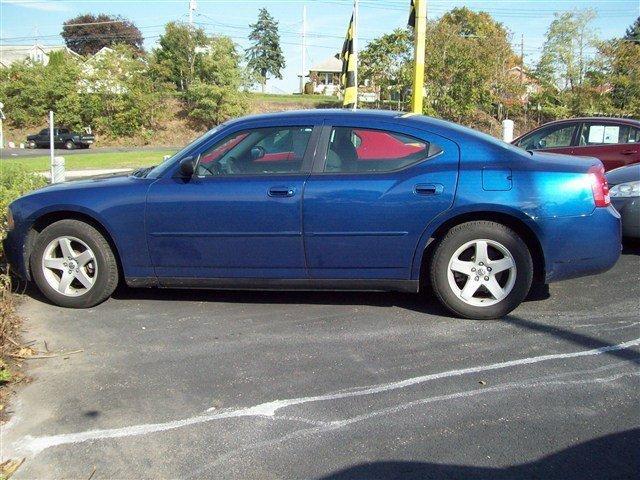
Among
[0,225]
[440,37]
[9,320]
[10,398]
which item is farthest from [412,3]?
[440,37]

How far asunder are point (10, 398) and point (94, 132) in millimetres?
42835

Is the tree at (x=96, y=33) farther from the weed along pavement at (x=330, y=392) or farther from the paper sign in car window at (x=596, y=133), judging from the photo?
the weed along pavement at (x=330, y=392)

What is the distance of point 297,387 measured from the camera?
3.59 meters

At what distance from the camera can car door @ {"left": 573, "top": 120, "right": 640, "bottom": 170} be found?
9.68 metres

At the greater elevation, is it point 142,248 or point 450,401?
point 142,248

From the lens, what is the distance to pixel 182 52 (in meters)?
43.4

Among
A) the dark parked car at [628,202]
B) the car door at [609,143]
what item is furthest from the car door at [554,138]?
the dark parked car at [628,202]

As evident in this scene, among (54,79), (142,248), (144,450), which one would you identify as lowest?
(144,450)

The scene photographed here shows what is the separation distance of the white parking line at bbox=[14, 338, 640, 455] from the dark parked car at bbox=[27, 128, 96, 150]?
1583 inches

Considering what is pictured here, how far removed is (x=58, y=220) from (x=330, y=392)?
9.81 feet

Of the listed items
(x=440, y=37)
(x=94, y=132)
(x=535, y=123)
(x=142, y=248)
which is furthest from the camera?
(x=94, y=132)

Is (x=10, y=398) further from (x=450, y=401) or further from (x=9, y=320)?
(x=450, y=401)

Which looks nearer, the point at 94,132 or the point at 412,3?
the point at 412,3

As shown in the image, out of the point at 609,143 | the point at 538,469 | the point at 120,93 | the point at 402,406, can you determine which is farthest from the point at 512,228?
the point at 120,93
